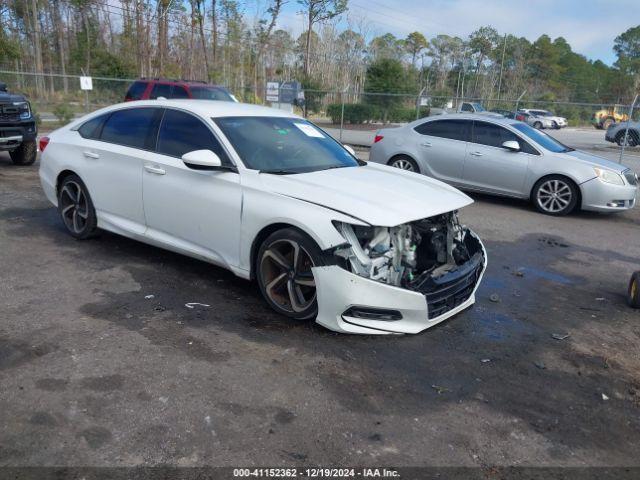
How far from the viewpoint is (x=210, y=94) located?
46.8 ft

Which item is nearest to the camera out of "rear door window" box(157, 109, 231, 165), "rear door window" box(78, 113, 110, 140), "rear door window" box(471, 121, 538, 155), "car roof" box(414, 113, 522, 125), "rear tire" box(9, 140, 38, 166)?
"rear door window" box(157, 109, 231, 165)

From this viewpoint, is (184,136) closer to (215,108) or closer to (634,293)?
(215,108)

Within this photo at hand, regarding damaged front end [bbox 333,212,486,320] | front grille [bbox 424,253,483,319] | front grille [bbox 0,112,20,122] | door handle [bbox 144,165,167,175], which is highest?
front grille [bbox 0,112,20,122]

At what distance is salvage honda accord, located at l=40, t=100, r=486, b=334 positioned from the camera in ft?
13.3

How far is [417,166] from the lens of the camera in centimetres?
1064

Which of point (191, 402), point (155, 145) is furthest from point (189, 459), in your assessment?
point (155, 145)

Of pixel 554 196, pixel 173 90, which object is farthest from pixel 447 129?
pixel 173 90

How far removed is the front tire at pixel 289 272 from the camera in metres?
4.20

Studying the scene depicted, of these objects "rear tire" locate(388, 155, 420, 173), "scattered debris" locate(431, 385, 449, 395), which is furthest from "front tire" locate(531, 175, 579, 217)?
"scattered debris" locate(431, 385, 449, 395)

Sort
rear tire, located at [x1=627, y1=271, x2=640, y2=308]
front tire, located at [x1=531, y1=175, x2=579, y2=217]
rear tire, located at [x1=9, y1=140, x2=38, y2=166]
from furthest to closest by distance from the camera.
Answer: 1. rear tire, located at [x1=9, y1=140, x2=38, y2=166]
2. front tire, located at [x1=531, y1=175, x2=579, y2=217]
3. rear tire, located at [x1=627, y1=271, x2=640, y2=308]

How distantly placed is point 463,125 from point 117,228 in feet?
22.3

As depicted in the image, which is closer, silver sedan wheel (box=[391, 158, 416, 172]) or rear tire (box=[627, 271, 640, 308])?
rear tire (box=[627, 271, 640, 308])

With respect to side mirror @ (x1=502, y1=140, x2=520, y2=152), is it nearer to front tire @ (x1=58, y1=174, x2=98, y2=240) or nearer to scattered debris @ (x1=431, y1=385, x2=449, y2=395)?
front tire @ (x1=58, y1=174, x2=98, y2=240)

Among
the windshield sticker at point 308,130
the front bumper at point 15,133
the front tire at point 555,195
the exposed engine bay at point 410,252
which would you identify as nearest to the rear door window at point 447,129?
the front tire at point 555,195
